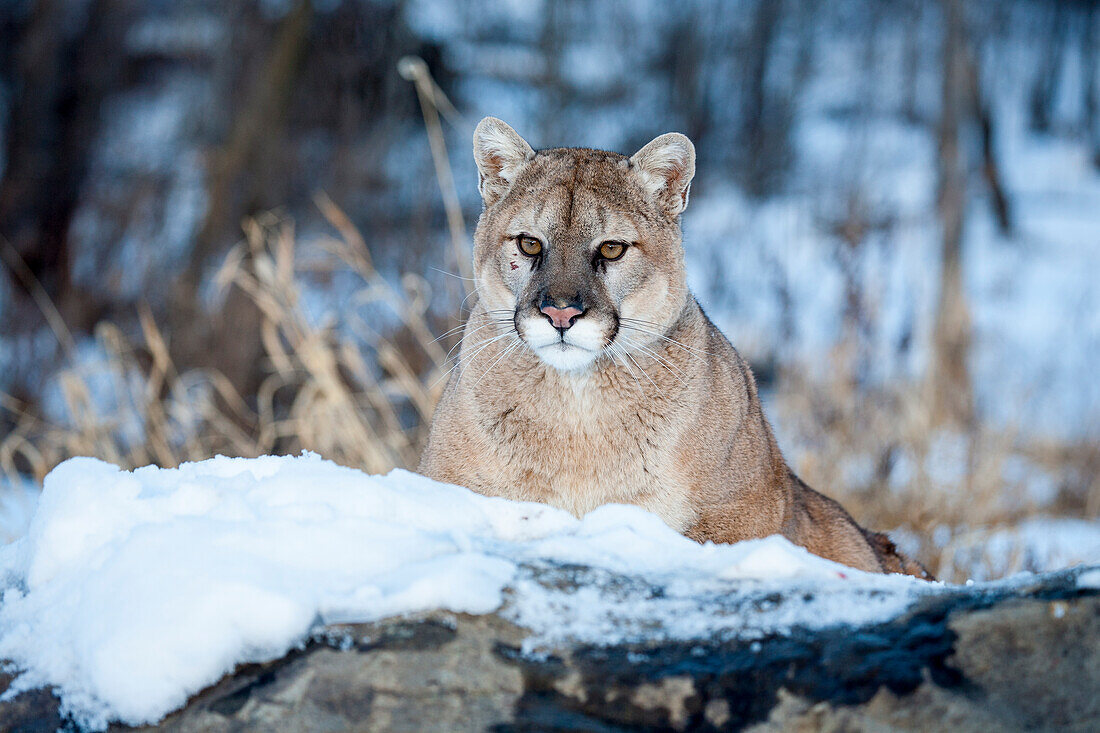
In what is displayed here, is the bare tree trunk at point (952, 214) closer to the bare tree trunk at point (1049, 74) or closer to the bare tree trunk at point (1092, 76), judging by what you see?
the bare tree trunk at point (1049, 74)

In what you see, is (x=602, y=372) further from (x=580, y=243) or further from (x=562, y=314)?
(x=580, y=243)

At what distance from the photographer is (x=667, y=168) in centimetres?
379

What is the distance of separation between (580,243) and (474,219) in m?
6.66

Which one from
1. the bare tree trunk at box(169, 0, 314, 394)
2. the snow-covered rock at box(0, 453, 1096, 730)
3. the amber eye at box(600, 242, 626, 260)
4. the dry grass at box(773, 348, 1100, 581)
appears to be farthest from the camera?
the bare tree trunk at box(169, 0, 314, 394)

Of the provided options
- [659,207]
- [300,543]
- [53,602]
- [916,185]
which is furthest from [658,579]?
[916,185]

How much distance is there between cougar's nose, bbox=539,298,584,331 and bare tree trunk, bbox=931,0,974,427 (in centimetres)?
577

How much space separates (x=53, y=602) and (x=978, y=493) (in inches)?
209

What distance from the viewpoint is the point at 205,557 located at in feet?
5.96

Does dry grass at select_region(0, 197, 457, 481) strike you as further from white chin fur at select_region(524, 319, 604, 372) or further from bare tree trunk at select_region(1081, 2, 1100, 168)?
bare tree trunk at select_region(1081, 2, 1100, 168)

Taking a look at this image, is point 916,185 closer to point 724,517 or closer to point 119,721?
point 724,517

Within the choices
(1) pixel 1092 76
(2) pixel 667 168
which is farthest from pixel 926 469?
(1) pixel 1092 76

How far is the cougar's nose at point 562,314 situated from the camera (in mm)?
3141

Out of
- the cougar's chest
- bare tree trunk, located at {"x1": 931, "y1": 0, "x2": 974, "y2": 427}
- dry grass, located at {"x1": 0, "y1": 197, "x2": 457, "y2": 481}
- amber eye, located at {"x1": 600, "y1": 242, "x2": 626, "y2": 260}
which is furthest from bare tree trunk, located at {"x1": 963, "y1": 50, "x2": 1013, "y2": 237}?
the cougar's chest

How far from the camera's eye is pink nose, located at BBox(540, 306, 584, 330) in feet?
10.3
